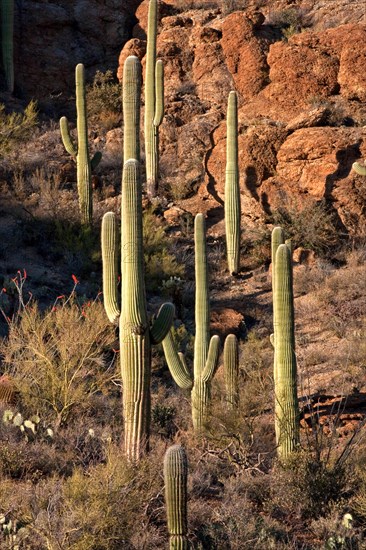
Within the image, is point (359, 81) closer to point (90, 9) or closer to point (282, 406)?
point (90, 9)

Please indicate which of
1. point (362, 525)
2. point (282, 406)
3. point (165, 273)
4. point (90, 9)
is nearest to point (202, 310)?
point (282, 406)

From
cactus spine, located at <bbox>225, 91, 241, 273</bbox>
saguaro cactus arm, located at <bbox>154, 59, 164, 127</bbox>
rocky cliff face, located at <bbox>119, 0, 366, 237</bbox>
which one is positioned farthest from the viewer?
saguaro cactus arm, located at <bbox>154, 59, 164, 127</bbox>

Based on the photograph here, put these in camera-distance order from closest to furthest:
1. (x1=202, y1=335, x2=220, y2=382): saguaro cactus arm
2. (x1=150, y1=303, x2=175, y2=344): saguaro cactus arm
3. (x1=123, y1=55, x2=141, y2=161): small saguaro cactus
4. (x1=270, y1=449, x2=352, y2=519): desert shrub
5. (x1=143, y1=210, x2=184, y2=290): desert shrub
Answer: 1. (x1=270, y1=449, x2=352, y2=519): desert shrub
2. (x1=150, y1=303, x2=175, y2=344): saguaro cactus arm
3. (x1=123, y1=55, x2=141, y2=161): small saguaro cactus
4. (x1=202, y1=335, x2=220, y2=382): saguaro cactus arm
5. (x1=143, y1=210, x2=184, y2=290): desert shrub

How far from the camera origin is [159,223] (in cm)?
2166

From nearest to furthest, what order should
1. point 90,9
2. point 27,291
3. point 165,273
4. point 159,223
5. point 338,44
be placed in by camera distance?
point 27,291 → point 165,273 → point 159,223 → point 338,44 → point 90,9

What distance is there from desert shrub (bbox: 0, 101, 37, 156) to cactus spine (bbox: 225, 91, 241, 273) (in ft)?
20.9

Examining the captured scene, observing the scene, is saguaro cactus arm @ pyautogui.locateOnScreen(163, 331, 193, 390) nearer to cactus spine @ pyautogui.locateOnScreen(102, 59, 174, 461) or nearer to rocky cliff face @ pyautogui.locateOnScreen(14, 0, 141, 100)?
cactus spine @ pyautogui.locateOnScreen(102, 59, 174, 461)

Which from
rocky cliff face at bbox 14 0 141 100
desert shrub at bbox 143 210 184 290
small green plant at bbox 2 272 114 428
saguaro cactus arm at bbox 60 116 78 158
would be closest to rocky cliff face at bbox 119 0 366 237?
desert shrub at bbox 143 210 184 290

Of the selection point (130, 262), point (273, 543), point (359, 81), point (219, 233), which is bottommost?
point (273, 543)

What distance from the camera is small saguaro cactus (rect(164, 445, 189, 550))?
25.9 feet

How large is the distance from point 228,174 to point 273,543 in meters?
12.4

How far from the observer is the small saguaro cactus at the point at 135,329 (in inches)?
399

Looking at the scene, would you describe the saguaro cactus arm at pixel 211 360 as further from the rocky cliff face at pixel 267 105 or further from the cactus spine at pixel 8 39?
the cactus spine at pixel 8 39

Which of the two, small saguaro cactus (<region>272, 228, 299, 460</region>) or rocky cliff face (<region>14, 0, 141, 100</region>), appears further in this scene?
rocky cliff face (<region>14, 0, 141, 100</region>)
